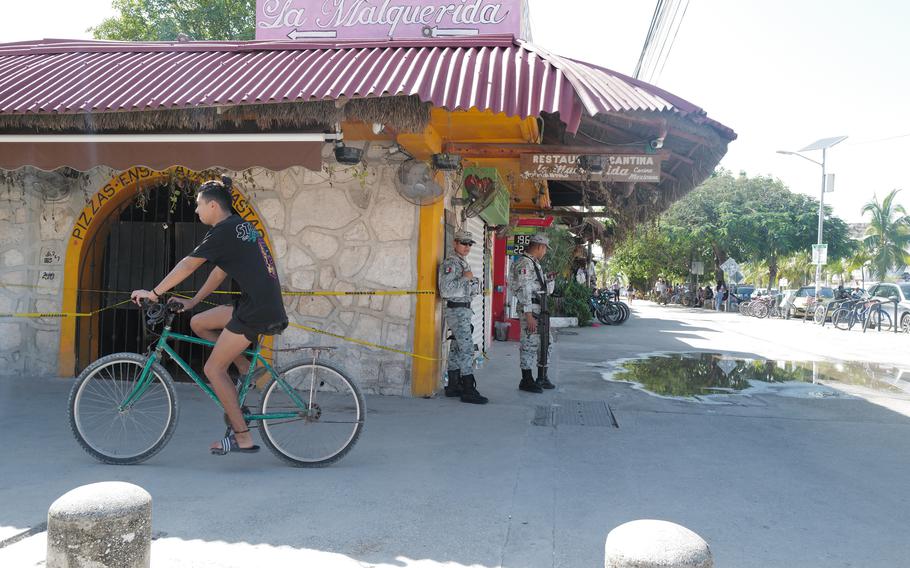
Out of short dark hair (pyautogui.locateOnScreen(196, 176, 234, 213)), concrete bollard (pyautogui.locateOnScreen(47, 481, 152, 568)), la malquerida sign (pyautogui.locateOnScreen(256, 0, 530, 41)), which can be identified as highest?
la malquerida sign (pyautogui.locateOnScreen(256, 0, 530, 41))

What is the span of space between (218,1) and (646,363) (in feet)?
66.7

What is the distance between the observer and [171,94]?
19.6ft

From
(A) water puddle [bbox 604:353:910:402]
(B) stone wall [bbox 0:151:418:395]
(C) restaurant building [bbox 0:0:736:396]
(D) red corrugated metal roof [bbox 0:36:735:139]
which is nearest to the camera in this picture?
(D) red corrugated metal roof [bbox 0:36:735:139]

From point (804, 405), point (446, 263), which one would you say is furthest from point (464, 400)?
point (804, 405)

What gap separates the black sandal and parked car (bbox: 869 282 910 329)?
21.1 meters

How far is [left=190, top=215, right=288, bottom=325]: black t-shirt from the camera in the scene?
4387mm

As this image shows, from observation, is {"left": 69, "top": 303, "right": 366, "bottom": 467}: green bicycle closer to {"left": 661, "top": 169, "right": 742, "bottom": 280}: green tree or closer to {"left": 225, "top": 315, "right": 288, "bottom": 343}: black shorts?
{"left": 225, "top": 315, "right": 288, "bottom": 343}: black shorts

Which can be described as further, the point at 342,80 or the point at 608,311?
the point at 608,311

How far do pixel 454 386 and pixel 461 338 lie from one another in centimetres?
54

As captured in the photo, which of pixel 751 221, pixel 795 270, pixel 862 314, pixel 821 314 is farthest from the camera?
pixel 795 270

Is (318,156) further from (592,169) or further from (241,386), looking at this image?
(592,169)

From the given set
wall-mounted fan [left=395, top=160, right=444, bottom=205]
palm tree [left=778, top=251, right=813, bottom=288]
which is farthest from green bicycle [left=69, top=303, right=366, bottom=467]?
palm tree [left=778, top=251, right=813, bottom=288]

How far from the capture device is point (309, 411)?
459 cm

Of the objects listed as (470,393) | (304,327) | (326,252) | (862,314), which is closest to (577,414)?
(470,393)
